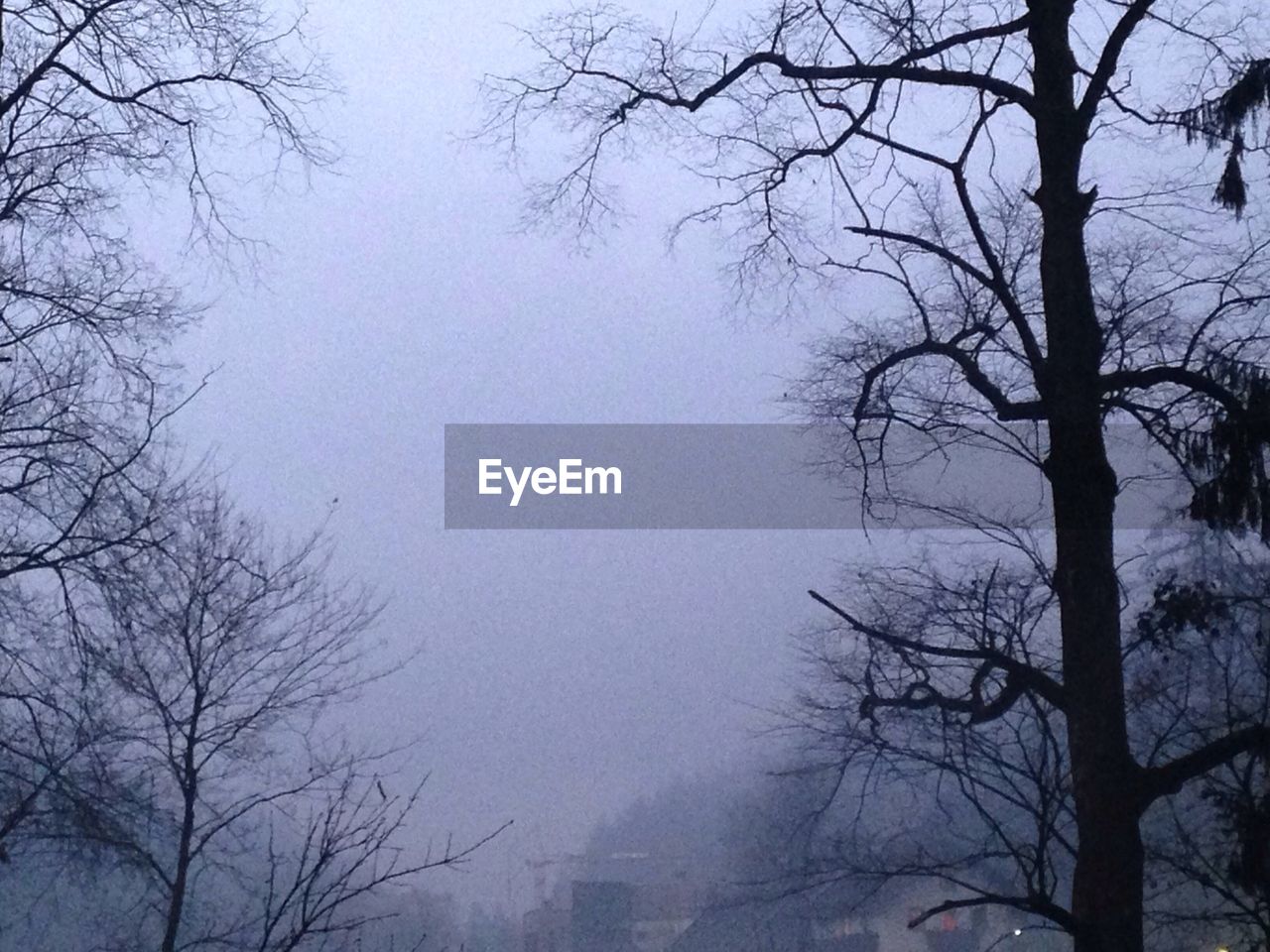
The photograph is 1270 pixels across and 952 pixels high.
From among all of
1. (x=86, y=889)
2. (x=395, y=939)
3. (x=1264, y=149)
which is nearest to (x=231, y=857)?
(x=86, y=889)

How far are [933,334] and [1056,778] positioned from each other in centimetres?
342

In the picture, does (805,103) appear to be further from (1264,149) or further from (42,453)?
(42,453)

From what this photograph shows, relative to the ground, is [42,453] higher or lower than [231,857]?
higher

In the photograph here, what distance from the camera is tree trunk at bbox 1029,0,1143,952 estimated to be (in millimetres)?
5738

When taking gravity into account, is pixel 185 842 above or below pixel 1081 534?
below

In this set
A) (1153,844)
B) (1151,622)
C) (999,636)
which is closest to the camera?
(1151,622)

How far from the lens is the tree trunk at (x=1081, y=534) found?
5.74 meters

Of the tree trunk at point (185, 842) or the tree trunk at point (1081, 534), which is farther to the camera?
the tree trunk at point (185, 842)

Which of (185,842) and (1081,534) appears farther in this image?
(185,842)

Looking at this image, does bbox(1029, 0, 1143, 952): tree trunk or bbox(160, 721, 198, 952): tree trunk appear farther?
bbox(160, 721, 198, 952): tree trunk

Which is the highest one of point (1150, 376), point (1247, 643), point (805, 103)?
point (805, 103)

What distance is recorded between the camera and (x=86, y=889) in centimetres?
913

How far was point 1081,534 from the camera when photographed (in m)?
5.96

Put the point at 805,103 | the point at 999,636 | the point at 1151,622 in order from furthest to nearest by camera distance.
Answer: the point at 999,636 → the point at 1151,622 → the point at 805,103
